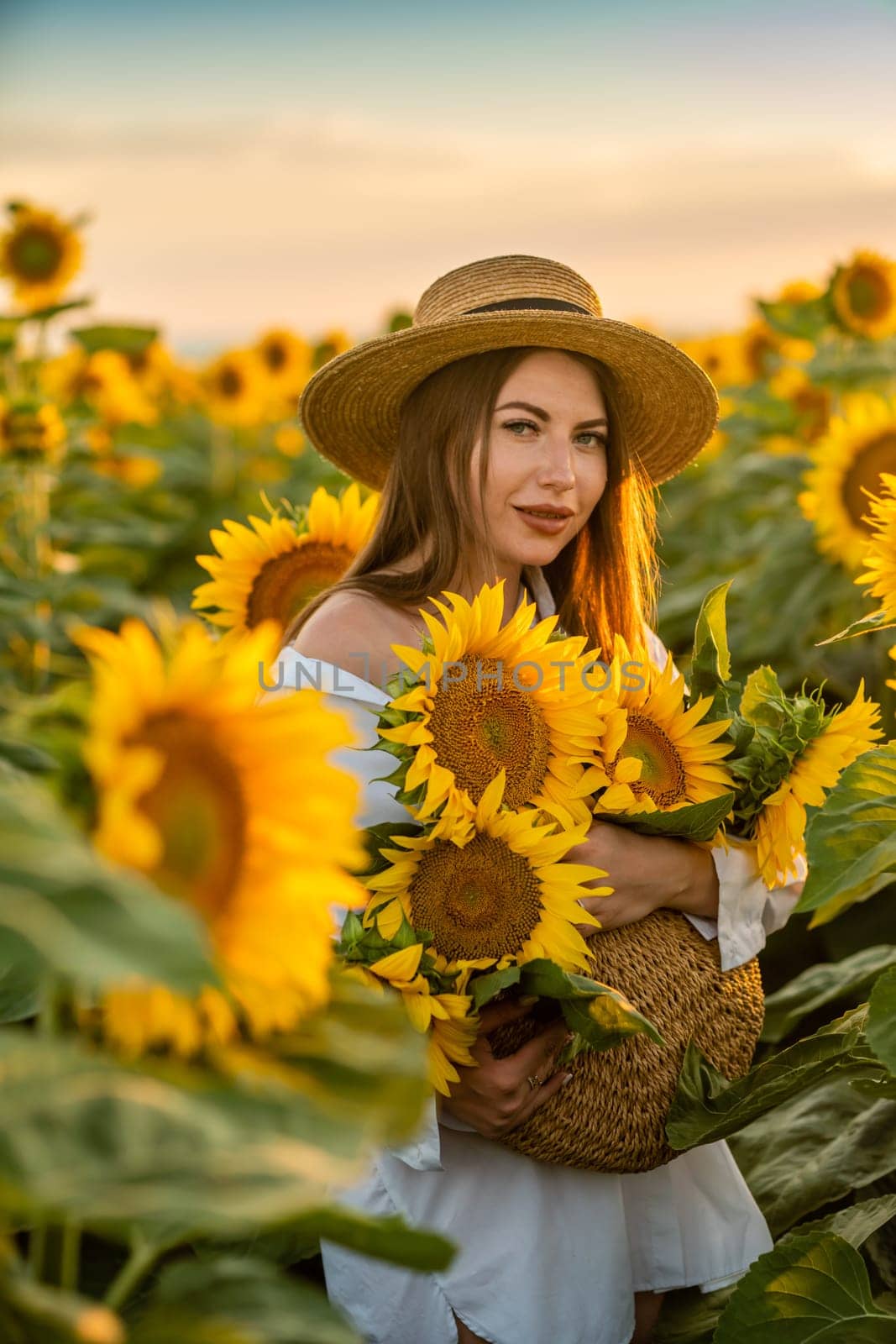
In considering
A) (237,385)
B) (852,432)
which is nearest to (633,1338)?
(852,432)

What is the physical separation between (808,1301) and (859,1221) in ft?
1.14

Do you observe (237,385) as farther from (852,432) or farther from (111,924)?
(111,924)

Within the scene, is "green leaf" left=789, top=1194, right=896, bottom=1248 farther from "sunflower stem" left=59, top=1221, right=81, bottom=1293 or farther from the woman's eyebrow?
"sunflower stem" left=59, top=1221, right=81, bottom=1293

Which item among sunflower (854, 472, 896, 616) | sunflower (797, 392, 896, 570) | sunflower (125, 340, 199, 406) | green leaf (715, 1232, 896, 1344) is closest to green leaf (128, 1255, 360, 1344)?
green leaf (715, 1232, 896, 1344)

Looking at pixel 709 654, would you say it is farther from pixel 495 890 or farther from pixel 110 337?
pixel 110 337

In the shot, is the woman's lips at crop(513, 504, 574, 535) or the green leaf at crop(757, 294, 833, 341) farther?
A: the green leaf at crop(757, 294, 833, 341)

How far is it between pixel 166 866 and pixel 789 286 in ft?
16.9

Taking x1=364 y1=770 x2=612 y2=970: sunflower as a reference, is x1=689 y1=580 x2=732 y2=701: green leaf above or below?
above

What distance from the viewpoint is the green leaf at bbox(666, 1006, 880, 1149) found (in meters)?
1.63

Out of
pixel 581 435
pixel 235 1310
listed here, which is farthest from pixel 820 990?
pixel 235 1310

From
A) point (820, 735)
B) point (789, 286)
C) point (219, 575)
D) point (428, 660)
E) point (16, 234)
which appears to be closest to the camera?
point (428, 660)

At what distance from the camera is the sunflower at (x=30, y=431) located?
3.81 m

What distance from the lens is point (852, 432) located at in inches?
127

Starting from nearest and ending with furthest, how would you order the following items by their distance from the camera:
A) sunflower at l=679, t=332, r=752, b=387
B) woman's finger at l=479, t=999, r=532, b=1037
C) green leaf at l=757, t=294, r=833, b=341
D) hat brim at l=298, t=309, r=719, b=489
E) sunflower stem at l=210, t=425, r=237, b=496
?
1. woman's finger at l=479, t=999, r=532, b=1037
2. hat brim at l=298, t=309, r=719, b=489
3. green leaf at l=757, t=294, r=833, b=341
4. sunflower at l=679, t=332, r=752, b=387
5. sunflower stem at l=210, t=425, r=237, b=496
